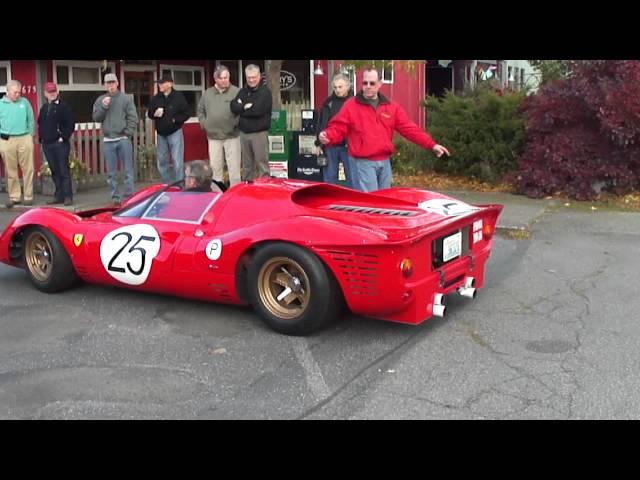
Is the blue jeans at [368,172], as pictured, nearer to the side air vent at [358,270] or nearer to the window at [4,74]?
the side air vent at [358,270]

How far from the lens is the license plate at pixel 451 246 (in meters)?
5.37

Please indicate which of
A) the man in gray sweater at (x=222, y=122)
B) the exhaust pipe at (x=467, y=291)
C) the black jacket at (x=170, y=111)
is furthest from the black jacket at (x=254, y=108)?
the exhaust pipe at (x=467, y=291)

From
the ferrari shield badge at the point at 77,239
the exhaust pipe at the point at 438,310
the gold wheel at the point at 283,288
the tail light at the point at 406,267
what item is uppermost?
the ferrari shield badge at the point at 77,239

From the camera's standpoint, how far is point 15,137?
11.2 m

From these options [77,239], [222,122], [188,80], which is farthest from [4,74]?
[77,239]

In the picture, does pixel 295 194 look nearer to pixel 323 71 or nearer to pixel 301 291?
pixel 301 291

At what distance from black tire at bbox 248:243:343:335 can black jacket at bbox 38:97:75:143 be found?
6759mm

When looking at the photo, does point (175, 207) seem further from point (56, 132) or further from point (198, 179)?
point (56, 132)

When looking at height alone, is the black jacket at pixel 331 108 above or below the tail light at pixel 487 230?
above

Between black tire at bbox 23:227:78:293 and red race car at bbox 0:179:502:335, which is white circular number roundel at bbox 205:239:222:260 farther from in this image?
black tire at bbox 23:227:78:293

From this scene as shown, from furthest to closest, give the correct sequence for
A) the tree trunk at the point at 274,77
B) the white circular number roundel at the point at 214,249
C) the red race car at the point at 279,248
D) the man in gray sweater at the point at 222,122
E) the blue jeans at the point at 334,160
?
the tree trunk at the point at 274,77 < the man in gray sweater at the point at 222,122 < the blue jeans at the point at 334,160 < the white circular number roundel at the point at 214,249 < the red race car at the point at 279,248

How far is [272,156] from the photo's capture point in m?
12.0

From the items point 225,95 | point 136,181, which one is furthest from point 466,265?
point 136,181

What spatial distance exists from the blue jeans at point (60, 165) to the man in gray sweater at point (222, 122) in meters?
2.10
